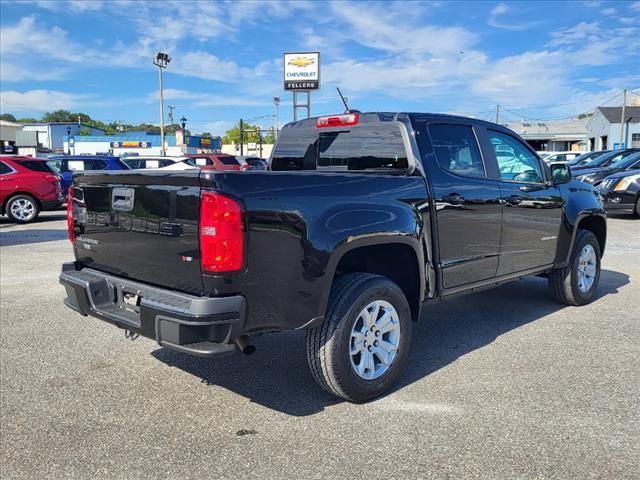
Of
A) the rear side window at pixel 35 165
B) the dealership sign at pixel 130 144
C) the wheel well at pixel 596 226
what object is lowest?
the wheel well at pixel 596 226

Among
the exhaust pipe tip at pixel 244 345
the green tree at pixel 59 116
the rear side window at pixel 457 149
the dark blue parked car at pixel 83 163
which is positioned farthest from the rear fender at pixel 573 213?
the green tree at pixel 59 116

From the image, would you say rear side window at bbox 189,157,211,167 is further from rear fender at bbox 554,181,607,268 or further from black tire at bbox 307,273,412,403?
black tire at bbox 307,273,412,403

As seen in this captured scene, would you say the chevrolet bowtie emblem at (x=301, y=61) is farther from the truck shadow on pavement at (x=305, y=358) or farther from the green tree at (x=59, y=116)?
the green tree at (x=59, y=116)

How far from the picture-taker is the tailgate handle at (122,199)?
3523 millimetres

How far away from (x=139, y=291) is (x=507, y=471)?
7.37 ft

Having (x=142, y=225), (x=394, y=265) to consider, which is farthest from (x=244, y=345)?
(x=394, y=265)

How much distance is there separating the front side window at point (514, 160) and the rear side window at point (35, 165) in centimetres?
1238

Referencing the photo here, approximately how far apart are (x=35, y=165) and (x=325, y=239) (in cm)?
1298

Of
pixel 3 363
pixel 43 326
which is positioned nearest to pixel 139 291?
pixel 3 363

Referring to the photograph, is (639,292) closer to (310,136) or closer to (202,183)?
(310,136)

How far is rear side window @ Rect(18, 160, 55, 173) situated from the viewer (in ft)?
46.1

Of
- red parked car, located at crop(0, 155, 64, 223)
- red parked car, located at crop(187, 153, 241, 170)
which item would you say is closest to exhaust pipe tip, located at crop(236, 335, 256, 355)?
red parked car, located at crop(0, 155, 64, 223)

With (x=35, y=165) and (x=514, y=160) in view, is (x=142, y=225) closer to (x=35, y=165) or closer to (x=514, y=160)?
(x=514, y=160)

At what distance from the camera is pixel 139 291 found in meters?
3.41
